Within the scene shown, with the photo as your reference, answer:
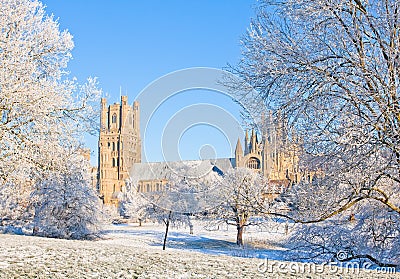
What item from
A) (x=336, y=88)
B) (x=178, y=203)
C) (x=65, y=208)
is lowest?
(x=65, y=208)

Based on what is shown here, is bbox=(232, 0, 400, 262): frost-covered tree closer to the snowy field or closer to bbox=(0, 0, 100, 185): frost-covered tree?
the snowy field

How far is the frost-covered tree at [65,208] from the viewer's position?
94.7 feet

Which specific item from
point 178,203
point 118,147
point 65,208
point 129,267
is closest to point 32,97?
point 129,267

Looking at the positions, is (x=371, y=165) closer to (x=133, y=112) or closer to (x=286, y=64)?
(x=286, y=64)

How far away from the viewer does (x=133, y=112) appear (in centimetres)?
11900

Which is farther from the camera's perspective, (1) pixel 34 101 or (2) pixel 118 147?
(2) pixel 118 147

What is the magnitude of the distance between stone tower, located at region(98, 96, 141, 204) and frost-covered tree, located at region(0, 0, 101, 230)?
10624 centimetres

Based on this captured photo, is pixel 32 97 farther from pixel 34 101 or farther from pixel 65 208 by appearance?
pixel 65 208

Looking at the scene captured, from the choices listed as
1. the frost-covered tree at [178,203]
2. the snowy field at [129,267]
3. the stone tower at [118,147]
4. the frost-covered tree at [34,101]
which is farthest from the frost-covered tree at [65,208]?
the stone tower at [118,147]

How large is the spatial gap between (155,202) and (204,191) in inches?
208

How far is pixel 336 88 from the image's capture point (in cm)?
669

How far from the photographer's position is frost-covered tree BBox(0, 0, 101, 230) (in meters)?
9.75

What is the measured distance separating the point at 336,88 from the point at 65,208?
26.1 meters

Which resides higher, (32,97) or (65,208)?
(32,97)
